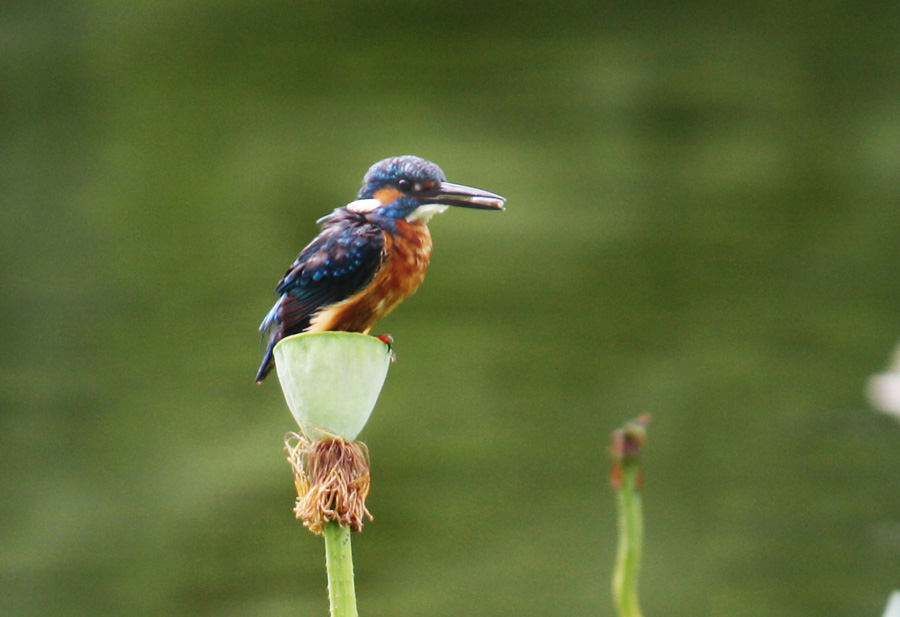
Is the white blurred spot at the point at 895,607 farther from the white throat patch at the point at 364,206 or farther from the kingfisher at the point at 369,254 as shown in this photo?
the white throat patch at the point at 364,206

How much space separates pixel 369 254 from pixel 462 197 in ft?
0.22

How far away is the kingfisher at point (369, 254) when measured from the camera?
0.50 m

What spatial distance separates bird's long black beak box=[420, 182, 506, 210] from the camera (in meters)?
0.46

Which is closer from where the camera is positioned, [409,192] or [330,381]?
[330,381]

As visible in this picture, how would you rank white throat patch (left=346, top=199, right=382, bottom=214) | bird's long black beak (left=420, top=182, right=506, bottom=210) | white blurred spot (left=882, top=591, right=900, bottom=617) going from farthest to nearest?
1. white throat patch (left=346, top=199, right=382, bottom=214)
2. bird's long black beak (left=420, top=182, right=506, bottom=210)
3. white blurred spot (left=882, top=591, right=900, bottom=617)

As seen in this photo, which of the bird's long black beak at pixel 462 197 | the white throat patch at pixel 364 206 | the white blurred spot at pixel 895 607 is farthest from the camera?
the white throat patch at pixel 364 206

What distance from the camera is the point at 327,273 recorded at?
52 cm

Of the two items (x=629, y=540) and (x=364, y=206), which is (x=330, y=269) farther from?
(x=629, y=540)

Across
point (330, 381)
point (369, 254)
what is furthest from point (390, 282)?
point (330, 381)

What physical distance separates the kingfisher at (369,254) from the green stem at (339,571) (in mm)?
184

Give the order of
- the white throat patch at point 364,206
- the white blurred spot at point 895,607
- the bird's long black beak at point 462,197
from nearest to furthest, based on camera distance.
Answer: the white blurred spot at point 895,607 < the bird's long black beak at point 462,197 < the white throat patch at point 364,206

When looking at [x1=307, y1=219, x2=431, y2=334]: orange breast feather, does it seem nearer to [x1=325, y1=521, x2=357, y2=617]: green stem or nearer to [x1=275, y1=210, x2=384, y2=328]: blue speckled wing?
[x1=275, y1=210, x2=384, y2=328]: blue speckled wing

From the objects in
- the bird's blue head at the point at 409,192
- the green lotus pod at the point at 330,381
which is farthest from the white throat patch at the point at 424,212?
the green lotus pod at the point at 330,381

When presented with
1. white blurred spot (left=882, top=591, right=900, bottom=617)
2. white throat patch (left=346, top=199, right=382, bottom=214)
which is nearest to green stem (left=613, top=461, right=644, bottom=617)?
white blurred spot (left=882, top=591, right=900, bottom=617)
